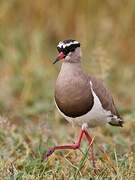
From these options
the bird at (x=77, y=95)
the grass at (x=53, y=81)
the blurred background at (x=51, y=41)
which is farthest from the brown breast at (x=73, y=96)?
the blurred background at (x=51, y=41)

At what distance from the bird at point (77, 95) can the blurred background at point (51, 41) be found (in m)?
2.47

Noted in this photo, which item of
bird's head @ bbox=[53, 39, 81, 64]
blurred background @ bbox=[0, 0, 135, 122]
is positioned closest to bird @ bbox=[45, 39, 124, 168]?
bird's head @ bbox=[53, 39, 81, 64]

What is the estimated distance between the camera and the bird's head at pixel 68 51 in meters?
5.24

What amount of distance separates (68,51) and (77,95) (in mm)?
359

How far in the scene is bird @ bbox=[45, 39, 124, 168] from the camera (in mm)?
5098

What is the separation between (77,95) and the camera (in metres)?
5.10

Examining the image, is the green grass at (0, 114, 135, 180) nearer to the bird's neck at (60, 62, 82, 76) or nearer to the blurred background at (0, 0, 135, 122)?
the bird's neck at (60, 62, 82, 76)

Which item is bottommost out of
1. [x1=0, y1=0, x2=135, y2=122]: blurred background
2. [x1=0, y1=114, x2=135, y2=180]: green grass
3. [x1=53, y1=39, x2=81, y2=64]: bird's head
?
[x1=0, y1=114, x2=135, y2=180]: green grass

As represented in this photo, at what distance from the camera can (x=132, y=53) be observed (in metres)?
9.58

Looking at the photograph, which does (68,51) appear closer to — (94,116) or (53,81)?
(94,116)

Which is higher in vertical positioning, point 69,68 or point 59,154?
point 69,68

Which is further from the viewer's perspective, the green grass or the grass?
the grass

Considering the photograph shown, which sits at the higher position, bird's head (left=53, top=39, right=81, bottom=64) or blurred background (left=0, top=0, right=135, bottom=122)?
blurred background (left=0, top=0, right=135, bottom=122)

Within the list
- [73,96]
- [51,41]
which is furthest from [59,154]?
[51,41]
